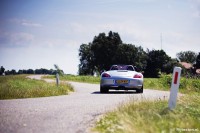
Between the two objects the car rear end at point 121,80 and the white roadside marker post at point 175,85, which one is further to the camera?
the car rear end at point 121,80

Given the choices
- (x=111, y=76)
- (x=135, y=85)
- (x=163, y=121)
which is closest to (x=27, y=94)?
(x=111, y=76)

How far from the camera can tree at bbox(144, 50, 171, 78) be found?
10138cm

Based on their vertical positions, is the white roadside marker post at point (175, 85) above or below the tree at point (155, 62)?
below

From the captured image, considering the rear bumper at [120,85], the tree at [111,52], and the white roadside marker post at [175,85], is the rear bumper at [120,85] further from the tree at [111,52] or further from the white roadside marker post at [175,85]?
the tree at [111,52]

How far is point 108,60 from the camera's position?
9250 centimetres

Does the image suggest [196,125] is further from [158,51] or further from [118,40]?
[158,51]

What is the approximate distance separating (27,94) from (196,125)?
9438 millimetres

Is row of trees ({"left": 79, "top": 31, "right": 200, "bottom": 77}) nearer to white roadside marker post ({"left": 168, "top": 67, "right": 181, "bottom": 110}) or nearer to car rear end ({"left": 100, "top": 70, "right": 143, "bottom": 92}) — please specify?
car rear end ({"left": 100, "top": 70, "right": 143, "bottom": 92})

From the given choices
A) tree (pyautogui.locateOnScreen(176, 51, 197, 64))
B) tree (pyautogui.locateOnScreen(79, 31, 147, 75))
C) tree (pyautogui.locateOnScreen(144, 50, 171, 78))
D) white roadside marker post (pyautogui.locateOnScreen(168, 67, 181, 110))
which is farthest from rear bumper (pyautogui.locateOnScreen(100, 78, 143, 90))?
tree (pyautogui.locateOnScreen(176, 51, 197, 64))

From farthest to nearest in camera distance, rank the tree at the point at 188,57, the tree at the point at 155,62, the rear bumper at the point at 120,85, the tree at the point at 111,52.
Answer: the tree at the point at 188,57 < the tree at the point at 155,62 < the tree at the point at 111,52 < the rear bumper at the point at 120,85

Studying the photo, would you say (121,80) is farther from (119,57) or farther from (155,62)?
(155,62)

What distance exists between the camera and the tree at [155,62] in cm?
10138

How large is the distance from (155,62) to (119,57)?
16221mm


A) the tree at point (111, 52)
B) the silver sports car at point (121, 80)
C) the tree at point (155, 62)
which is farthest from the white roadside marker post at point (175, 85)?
the tree at point (155, 62)
